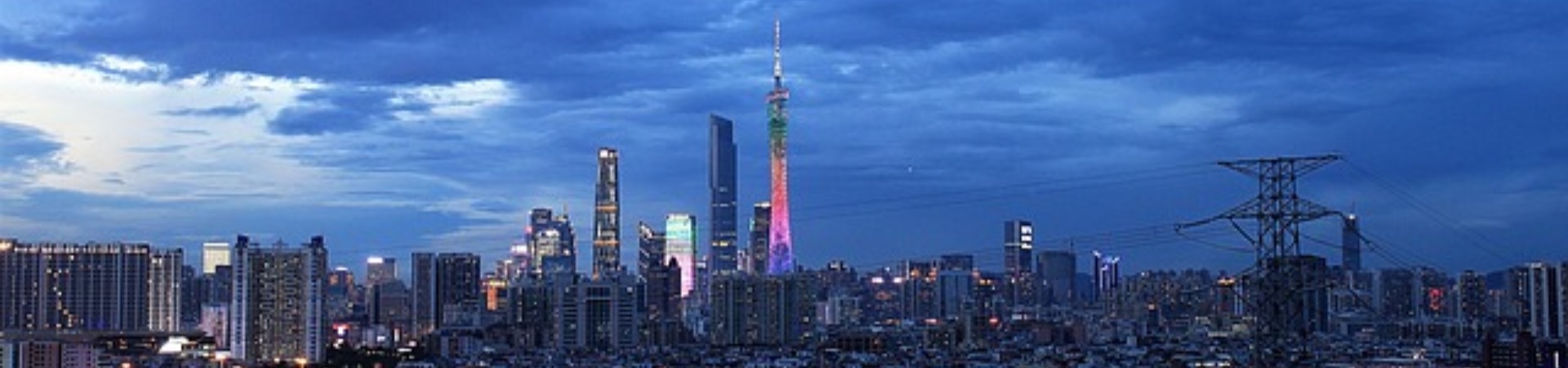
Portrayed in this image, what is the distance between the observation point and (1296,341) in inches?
582

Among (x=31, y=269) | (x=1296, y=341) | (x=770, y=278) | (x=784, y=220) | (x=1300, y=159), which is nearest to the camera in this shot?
(x=1300, y=159)

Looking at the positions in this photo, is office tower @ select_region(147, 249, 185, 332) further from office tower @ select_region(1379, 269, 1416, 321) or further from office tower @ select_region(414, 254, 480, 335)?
office tower @ select_region(1379, 269, 1416, 321)

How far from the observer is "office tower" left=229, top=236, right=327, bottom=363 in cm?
3859

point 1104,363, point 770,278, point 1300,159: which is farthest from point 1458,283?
point 1300,159

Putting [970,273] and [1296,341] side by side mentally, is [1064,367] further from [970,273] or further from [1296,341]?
[970,273]

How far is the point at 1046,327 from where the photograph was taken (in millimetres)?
47219

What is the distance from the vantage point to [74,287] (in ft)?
144

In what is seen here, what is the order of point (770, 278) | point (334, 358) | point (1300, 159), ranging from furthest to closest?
point (770, 278) < point (334, 358) < point (1300, 159)

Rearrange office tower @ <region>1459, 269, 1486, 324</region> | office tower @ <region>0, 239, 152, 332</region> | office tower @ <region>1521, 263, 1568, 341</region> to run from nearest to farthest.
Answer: office tower @ <region>1521, 263, 1568, 341</region> → office tower @ <region>0, 239, 152, 332</region> → office tower @ <region>1459, 269, 1486, 324</region>

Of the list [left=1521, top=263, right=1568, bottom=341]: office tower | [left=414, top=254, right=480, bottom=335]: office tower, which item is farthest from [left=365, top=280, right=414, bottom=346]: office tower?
[left=1521, top=263, right=1568, bottom=341]: office tower

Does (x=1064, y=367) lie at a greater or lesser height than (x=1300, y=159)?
lesser

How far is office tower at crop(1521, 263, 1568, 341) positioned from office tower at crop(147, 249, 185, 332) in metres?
33.6

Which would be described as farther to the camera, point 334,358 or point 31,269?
point 31,269

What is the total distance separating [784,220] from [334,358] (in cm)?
2739
